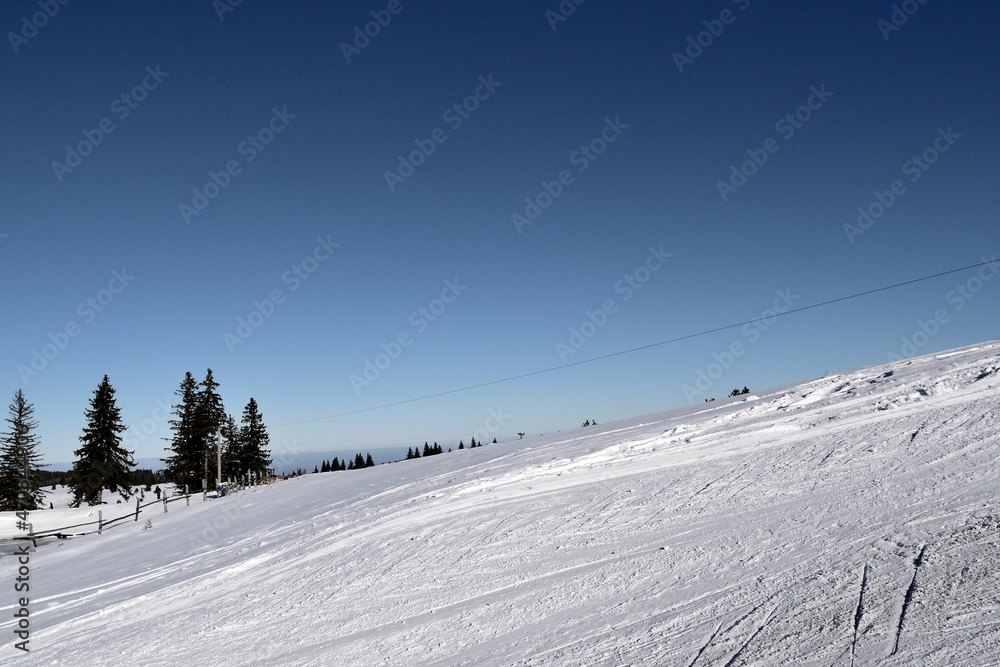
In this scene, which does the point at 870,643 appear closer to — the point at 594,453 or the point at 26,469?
the point at 594,453

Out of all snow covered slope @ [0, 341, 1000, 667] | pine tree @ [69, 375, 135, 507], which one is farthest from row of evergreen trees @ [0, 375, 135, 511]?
snow covered slope @ [0, 341, 1000, 667]

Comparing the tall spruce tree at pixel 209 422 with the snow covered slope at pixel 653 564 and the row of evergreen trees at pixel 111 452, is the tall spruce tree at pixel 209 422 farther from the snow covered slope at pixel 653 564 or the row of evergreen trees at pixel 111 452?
the snow covered slope at pixel 653 564

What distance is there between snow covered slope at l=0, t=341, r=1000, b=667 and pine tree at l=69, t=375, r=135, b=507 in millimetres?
43954

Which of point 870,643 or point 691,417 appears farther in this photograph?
point 691,417

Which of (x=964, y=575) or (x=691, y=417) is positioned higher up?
(x=691, y=417)

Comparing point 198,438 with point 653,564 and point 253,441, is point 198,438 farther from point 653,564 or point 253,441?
point 653,564

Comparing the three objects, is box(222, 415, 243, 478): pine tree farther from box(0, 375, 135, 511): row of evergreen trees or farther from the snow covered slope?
the snow covered slope

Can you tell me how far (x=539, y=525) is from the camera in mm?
8875

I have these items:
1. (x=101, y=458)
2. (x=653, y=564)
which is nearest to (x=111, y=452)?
(x=101, y=458)

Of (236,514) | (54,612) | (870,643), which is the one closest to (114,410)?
(236,514)

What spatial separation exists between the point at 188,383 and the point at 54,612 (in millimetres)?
52294

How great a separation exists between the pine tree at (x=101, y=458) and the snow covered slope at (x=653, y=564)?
144ft

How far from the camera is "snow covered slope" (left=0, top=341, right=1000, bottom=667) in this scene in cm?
486

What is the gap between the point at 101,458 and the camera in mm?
50000
